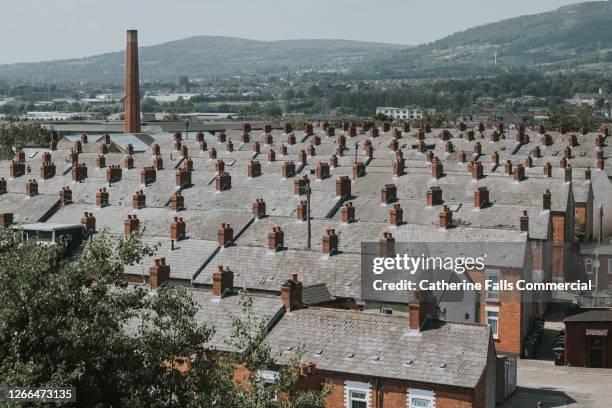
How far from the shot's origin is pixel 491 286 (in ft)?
175

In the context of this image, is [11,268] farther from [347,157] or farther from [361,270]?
[347,157]

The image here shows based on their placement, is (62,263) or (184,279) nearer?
(62,263)

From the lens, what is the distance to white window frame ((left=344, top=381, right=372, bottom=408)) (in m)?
37.3

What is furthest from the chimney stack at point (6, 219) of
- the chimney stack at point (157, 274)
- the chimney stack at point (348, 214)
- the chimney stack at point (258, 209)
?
the chimney stack at point (348, 214)

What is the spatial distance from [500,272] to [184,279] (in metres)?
13.8

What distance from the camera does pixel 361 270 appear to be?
4969 centimetres

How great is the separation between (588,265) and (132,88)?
83.2m

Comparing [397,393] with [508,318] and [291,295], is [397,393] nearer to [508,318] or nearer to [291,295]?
[291,295]

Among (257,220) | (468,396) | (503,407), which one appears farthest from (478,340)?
(257,220)

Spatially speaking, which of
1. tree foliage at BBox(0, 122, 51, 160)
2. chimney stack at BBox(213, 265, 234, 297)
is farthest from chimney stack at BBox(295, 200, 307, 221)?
tree foliage at BBox(0, 122, 51, 160)

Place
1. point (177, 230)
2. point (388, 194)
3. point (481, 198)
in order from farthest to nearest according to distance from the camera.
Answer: point (388, 194) < point (481, 198) < point (177, 230)

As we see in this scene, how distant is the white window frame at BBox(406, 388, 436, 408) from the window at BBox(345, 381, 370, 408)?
1412mm

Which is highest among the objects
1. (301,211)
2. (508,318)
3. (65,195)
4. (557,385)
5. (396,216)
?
(65,195)

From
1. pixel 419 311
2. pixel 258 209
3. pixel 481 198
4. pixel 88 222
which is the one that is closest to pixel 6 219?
pixel 88 222
